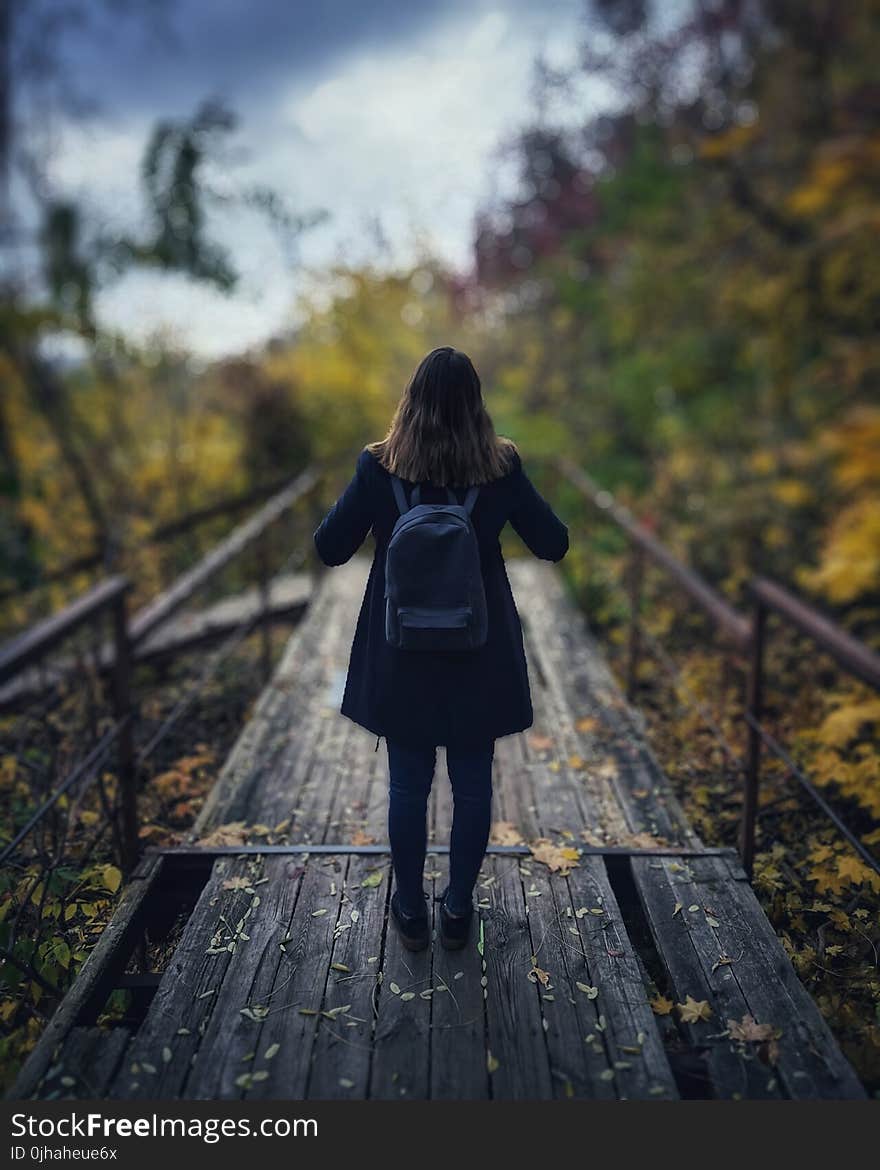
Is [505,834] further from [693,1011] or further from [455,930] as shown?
[693,1011]

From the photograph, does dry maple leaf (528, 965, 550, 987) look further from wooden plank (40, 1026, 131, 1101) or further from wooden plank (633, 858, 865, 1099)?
wooden plank (40, 1026, 131, 1101)

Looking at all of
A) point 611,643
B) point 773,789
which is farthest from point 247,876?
point 611,643

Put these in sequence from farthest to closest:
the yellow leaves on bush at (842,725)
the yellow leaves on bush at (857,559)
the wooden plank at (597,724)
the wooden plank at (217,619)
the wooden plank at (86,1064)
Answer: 1. the wooden plank at (217,619)
2. the yellow leaves on bush at (857,559)
3. the yellow leaves on bush at (842,725)
4. the wooden plank at (597,724)
5. the wooden plank at (86,1064)

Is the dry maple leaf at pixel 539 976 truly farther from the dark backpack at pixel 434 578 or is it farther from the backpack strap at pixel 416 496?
the backpack strap at pixel 416 496

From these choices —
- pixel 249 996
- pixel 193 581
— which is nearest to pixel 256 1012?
pixel 249 996

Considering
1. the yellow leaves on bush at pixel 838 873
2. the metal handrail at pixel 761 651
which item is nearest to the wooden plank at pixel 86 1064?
the metal handrail at pixel 761 651

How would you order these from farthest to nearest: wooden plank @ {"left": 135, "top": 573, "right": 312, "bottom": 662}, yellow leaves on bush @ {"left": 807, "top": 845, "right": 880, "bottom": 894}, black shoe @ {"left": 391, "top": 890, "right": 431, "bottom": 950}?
wooden plank @ {"left": 135, "top": 573, "right": 312, "bottom": 662}, yellow leaves on bush @ {"left": 807, "top": 845, "right": 880, "bottom": 894}, black shoe @ {"left": 391, "top": 890, "right": 431, "bottom": 950}

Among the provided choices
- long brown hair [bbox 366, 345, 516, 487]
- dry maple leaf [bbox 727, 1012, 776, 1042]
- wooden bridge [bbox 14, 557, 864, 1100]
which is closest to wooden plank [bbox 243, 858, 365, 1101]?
wooden bridge [bbox 14, 557, 864, 1100]

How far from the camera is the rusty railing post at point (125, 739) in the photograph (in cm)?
293

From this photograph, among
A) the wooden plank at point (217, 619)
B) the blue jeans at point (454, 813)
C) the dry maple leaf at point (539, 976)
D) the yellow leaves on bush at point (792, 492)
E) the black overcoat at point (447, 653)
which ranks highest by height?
the yellow leaves on bush at point (792, 492)

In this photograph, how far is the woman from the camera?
7.07 feet

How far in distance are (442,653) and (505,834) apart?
49.3 inches

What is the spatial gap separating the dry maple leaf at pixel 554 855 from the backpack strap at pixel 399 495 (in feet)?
4.88

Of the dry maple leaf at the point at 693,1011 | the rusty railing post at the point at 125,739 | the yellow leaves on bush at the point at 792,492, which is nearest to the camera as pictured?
the dry maple leaf at the point at 693,1011
